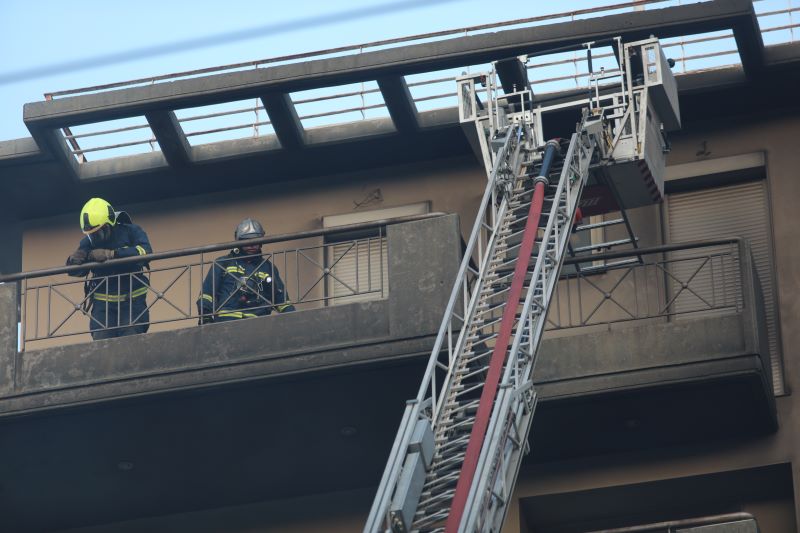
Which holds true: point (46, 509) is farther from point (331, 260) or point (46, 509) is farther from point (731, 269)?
point (731, 269)

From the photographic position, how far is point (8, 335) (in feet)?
59.8

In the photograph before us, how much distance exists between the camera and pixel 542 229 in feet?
56.4

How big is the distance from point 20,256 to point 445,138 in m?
6.36

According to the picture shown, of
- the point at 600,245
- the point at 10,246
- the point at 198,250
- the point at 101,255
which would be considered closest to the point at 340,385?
the point at 198,250

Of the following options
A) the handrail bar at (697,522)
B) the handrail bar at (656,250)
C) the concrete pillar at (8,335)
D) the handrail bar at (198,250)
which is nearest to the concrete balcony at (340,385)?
the concrete pillar at (8,335)

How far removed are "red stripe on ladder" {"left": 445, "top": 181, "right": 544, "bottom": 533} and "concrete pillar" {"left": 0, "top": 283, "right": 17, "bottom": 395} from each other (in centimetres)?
Result: 565

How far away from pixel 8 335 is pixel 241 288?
101 inches

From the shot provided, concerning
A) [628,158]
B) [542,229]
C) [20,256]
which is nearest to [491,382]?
[542,229]

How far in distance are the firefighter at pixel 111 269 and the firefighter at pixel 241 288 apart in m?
0.76

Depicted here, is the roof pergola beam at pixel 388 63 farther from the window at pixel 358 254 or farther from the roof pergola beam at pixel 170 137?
the window at pixel 358 254

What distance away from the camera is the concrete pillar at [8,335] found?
18.0m

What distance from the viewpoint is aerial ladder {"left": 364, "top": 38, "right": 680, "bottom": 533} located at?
46.6 ft

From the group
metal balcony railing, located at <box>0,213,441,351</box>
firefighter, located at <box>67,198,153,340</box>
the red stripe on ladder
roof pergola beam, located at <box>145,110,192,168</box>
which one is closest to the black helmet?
metal balcony railing, located at <box>0,213,441,351</box>

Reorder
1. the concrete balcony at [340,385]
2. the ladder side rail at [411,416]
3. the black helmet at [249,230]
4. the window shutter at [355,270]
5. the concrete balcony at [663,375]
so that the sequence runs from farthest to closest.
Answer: the window shutter at [355,270], the black helmet at [249,230], the concrete balcony at [663,375], the concrete balcony at [340,385], the ladder side rail at [411,416]
